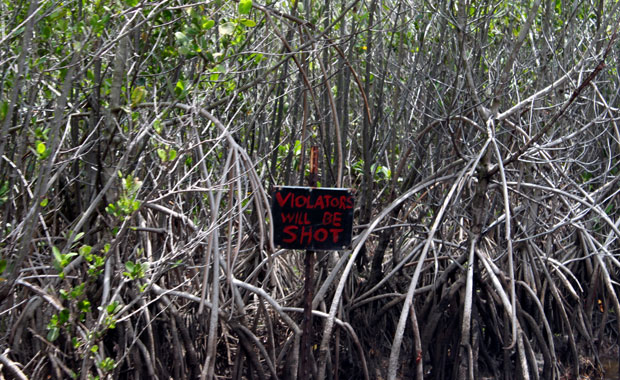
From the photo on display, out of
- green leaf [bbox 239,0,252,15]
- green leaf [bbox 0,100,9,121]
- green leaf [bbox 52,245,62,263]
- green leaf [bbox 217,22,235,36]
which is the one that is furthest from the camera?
green leaf [bbox 239,0,252,15]

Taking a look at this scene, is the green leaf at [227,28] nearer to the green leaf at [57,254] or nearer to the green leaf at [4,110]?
the green leaf at [4,110]

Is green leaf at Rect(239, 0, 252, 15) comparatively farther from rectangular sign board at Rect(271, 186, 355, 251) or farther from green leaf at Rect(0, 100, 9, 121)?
green leaf at Rect(0, 100, 9, 121)

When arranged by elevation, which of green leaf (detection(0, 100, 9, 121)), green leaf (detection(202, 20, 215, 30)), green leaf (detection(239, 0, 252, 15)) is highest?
green leaf (detection(239, 0, 252, 15))

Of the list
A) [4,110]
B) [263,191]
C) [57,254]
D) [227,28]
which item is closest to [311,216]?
[263,191]

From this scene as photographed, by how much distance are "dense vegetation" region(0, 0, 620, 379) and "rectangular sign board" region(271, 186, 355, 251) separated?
196 millimetres

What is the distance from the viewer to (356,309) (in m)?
5.22

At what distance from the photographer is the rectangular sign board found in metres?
3.50

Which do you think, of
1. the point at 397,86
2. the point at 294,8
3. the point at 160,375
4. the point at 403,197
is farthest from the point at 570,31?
the point at 160,375

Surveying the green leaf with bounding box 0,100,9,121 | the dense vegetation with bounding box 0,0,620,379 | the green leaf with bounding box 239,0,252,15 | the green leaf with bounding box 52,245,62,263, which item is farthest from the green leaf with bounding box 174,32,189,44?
the green leaf with bounding box 52,245,62,263

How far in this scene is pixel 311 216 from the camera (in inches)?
140

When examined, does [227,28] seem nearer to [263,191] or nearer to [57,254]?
[263,191]

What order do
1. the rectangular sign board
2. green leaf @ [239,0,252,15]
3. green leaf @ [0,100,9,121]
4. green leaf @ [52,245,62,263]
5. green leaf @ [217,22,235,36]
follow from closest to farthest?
green leaf @ [0,100,9,121] < green leaf @ [52,245,62,263] < green leaf @ [217,22,235,36] < green leaf @ [239,0,252,15] < the rectangular sign board

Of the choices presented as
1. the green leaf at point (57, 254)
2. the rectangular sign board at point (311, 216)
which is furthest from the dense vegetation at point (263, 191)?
the rectangular sign board at point (311, 216)

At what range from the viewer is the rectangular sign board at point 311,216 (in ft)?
11.5
